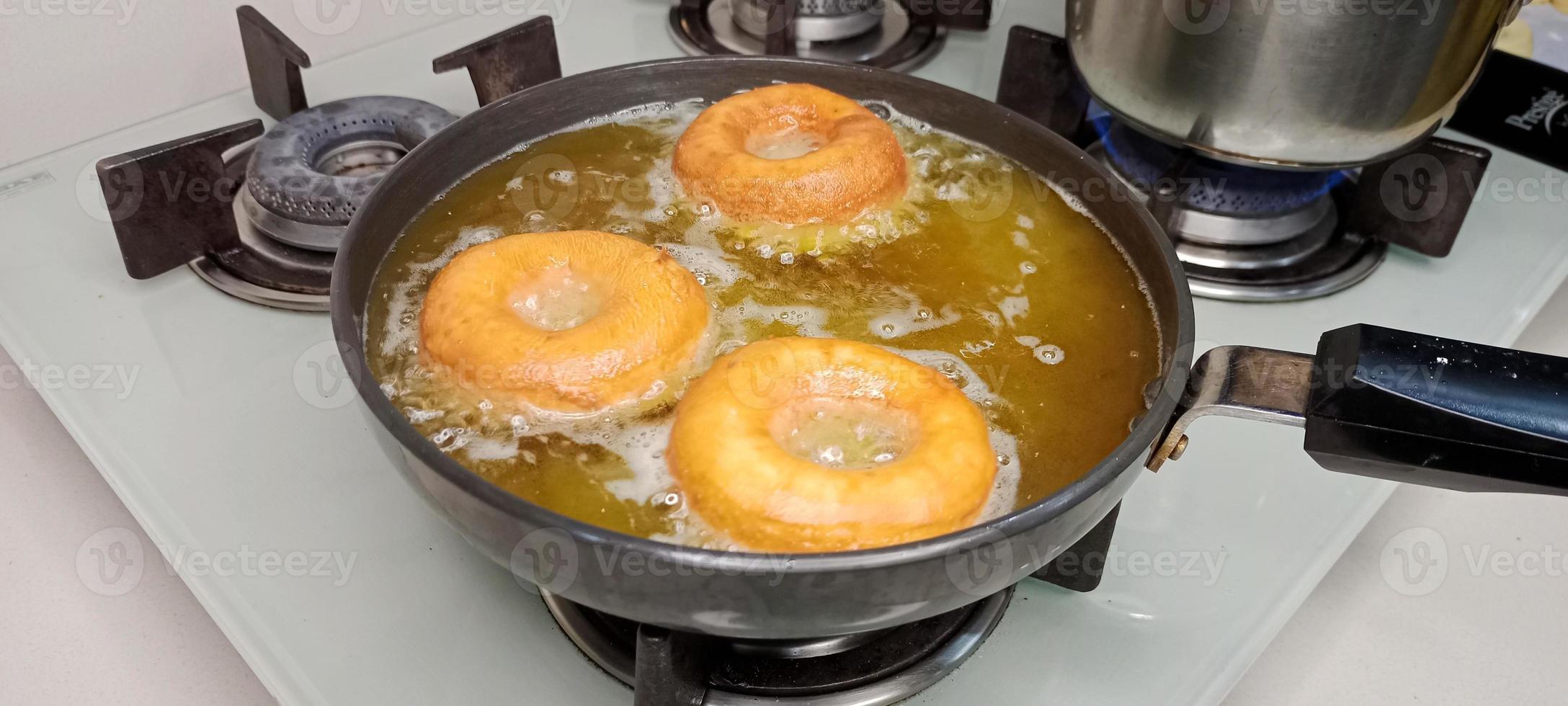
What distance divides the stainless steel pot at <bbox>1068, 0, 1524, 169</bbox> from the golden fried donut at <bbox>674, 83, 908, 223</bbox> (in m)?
0.37

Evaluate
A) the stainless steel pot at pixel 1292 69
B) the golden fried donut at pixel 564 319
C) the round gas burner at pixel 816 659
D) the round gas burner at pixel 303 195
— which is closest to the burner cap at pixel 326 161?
the round gas burner at pixel 303 195

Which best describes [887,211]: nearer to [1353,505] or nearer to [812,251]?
[812,251]

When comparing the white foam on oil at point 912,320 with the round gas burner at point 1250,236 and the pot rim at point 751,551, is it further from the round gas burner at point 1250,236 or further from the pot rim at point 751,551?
the round gas burner at point 1250,236

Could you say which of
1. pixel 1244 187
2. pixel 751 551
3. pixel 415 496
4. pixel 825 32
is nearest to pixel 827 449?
pixel 751 551

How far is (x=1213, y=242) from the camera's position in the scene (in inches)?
61.1

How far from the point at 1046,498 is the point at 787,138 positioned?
69cm

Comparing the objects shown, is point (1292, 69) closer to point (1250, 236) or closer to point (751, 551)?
point (1250, 236)

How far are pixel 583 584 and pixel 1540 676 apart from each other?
3.71ft

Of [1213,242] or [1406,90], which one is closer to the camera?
[1406,90]

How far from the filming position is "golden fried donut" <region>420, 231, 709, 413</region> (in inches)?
38.0

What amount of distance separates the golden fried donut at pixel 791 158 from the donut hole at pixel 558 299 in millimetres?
220

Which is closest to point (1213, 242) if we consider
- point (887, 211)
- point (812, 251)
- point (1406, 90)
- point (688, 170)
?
point (1406, 90)

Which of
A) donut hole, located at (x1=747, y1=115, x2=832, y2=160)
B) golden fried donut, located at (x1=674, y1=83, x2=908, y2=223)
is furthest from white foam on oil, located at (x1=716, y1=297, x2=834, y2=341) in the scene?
donut hole, located at (x1=747, y1=115, x2=832, y2=160)

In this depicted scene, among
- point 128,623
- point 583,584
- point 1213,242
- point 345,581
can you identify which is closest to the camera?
point 583,584
